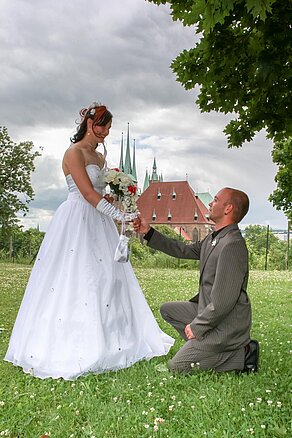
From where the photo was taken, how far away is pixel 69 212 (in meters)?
6.18

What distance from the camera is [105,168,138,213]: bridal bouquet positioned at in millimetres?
5918

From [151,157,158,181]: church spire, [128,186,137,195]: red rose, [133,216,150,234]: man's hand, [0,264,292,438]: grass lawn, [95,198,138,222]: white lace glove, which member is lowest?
[0,264,292,438]: grass lawn

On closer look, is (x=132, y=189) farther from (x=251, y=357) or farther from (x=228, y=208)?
(x=251, y=357)

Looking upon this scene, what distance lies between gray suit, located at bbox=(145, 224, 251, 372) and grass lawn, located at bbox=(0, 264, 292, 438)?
6.7 inches

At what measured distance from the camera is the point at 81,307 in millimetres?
5727

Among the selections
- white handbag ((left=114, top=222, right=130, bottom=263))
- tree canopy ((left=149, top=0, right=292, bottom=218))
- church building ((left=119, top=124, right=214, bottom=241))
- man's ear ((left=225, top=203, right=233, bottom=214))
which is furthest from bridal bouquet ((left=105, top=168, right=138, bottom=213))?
church building ((left=119, top=124, right=214, bottom=241))

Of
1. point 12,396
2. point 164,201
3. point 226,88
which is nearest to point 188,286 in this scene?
point 226,88

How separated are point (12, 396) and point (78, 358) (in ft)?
2.50

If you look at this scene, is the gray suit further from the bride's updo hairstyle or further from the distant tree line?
the distant tree line

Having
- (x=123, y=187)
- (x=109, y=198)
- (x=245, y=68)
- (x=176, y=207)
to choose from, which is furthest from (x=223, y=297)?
(x=176, y=207)

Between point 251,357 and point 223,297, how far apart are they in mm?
894

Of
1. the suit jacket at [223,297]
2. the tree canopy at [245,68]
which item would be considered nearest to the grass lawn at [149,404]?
the suit jacket at [223,297]

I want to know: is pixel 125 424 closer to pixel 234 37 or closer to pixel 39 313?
pixel 39 313

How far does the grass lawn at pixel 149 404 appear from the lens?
4.20 meters
